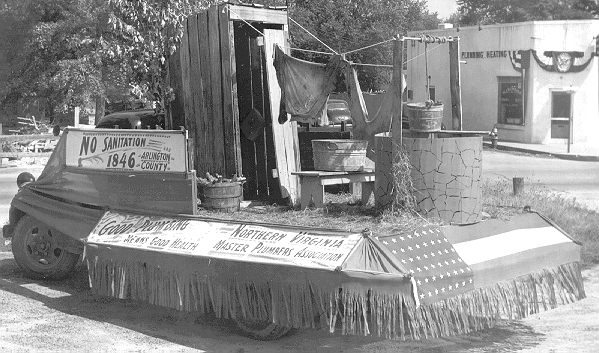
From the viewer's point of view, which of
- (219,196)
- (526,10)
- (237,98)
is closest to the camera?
(219,196)

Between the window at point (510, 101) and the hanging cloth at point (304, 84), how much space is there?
79.8 ft

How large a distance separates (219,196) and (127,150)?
1.08 meters

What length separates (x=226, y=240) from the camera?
7.14 meters

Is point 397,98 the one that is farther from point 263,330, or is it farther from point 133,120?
point 133,120

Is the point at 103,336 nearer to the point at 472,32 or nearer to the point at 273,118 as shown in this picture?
the point at 273,118

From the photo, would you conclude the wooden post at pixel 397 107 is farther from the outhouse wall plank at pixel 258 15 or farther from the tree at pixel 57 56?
the tree at pixel 57 56

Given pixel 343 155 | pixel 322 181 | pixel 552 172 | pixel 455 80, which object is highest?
pixel 455 80

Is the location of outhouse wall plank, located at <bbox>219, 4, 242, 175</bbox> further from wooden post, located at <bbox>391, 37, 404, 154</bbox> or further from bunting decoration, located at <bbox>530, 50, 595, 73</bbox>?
bunting decoration, located at <bbox>530, 50, 595, 73</bbox>

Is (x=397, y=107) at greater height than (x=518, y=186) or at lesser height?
greater

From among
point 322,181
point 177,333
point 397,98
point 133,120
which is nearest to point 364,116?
point 322,181

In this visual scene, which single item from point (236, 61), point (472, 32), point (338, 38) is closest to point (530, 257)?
point (236, 61)

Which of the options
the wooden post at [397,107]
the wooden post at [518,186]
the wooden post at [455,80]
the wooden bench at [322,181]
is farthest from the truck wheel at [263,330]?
the wooden post at [518,186]

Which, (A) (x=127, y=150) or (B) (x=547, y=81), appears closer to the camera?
(A) (x=127, y=150)

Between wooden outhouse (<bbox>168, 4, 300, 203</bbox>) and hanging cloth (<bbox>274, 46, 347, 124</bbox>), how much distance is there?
41cm
